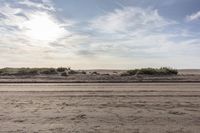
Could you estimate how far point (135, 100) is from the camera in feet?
58.8

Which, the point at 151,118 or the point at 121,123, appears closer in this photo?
the point at 121,123

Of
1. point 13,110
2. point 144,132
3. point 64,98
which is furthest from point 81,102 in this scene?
point 144,132

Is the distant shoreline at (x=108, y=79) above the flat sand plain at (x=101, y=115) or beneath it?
above

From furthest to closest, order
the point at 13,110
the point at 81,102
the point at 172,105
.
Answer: the point at 81,102 → the point at 172,105 → the point at 13,110

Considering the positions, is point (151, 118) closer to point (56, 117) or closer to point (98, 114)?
point (98, 114)

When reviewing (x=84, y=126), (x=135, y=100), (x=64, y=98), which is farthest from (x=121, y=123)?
(x=64, y=98)

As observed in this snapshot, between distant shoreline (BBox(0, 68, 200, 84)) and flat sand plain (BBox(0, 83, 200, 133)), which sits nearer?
flat sand plain (BBox(0, 83, 200, 133))

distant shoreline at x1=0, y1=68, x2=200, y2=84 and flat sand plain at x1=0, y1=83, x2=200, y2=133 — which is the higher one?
distant shoreline at x1=0, y1=68, x2=200, y2=84

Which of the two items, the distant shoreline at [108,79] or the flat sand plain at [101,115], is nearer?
the flat sand plain at [101,115]

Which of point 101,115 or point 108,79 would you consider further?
point 108,79

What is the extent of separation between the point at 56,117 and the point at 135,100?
5633 millimetres

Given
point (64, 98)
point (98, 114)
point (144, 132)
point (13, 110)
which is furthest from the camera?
point (64, 98)

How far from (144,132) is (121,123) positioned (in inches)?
56.3

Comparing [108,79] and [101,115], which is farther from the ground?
[108,79]
